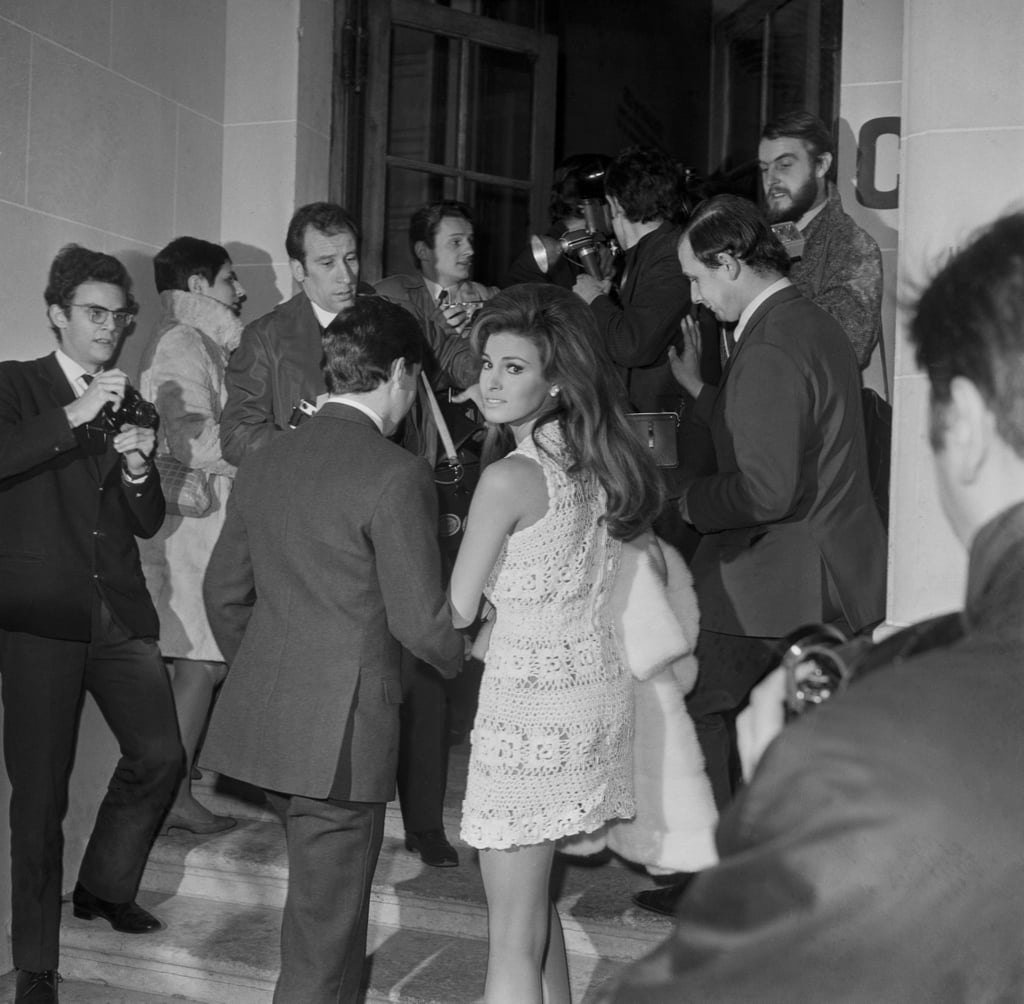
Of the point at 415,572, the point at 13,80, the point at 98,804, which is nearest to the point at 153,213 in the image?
A: the point at 13,80

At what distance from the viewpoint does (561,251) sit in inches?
174

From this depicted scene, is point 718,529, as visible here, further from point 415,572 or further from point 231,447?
point 231,447

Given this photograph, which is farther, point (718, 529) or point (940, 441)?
point (718, 529)

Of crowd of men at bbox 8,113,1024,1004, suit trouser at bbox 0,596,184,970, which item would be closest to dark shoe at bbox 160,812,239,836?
crowd of men at bbox 8,113,1024,1004

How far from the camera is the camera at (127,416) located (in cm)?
355

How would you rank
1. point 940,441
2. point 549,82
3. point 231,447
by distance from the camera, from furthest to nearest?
1. point 549,82
2. point 231,447
3. point 940,441

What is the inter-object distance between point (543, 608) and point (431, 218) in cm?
241

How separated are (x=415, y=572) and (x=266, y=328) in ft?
5.26

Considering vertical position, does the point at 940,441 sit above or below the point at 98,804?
above

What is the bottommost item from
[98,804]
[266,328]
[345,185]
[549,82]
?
[98,804]

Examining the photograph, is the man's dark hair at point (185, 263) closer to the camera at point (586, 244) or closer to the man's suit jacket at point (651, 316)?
the camera at point (586, 244)

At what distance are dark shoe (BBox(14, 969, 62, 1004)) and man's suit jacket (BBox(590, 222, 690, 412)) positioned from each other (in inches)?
85.4

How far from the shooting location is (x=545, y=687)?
270 cm

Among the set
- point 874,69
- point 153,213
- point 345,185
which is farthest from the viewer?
point 345,185
